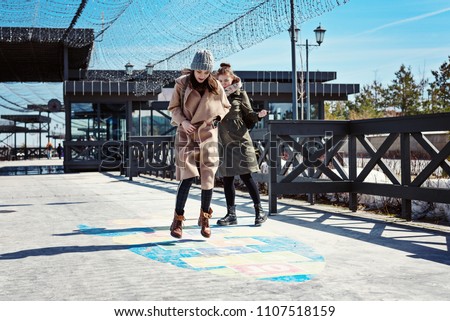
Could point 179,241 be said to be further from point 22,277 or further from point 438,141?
point 438,141

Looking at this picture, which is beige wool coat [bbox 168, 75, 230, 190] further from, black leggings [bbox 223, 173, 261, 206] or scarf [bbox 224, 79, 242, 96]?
black leggings [bbox 223, 173, 261, 206]

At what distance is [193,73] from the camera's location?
5.30 m

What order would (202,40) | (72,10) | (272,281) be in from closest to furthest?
(272,281)
(202,40)
(72,10)

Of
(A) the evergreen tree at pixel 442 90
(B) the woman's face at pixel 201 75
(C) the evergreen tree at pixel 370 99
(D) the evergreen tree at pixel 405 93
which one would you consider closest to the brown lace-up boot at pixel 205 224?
(B) the woman's face at pixel 201 75

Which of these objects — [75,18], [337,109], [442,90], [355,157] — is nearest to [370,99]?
[337,109]

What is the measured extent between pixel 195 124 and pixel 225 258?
1273 millimetres

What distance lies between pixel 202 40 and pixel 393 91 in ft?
159

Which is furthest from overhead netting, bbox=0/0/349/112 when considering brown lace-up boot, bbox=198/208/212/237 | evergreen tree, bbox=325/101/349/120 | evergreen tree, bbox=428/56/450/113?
evergreen tree, bbox=325/101/349/120

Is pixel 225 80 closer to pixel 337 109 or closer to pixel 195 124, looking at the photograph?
pixel 195 124

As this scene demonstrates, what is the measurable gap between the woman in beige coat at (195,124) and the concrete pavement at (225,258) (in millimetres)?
579

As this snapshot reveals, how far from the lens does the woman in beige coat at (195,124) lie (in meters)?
5.28

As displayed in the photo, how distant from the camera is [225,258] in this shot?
4609mm

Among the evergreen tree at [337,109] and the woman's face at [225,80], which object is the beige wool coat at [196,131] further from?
the evergreen tree at [337,109]
